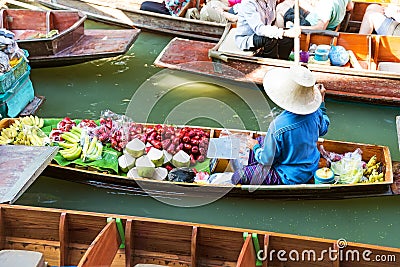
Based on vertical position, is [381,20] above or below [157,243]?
above

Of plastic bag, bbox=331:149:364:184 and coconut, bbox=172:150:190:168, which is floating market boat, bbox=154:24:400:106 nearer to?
plastic bag, bbox=331:149:364:184

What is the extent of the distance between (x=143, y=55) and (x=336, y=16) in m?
2.34

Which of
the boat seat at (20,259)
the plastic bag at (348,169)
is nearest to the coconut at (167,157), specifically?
the plastic bag at (348,169)

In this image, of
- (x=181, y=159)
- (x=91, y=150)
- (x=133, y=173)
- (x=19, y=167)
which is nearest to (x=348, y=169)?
(x=181, y=159)

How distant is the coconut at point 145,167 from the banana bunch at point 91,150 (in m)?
0.38

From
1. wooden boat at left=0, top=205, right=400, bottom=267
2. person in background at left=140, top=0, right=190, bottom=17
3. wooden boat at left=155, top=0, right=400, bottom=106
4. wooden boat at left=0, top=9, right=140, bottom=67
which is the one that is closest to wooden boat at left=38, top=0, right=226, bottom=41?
person in background at left=140, top=0, right=190, bottom=17

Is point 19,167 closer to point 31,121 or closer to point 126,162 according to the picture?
point 126,162

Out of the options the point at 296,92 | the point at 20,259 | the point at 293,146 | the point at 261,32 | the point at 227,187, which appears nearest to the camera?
the point at 20,259

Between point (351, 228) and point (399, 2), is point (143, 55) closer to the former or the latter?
point (399, 2)

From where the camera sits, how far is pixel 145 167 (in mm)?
4605

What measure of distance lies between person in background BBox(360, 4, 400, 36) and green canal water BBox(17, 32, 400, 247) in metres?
1.04

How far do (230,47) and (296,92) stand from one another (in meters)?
2.40

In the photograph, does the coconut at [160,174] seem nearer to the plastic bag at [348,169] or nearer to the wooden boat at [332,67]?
the plastic bag at [348,169]

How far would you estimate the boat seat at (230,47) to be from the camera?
6.10 metres
